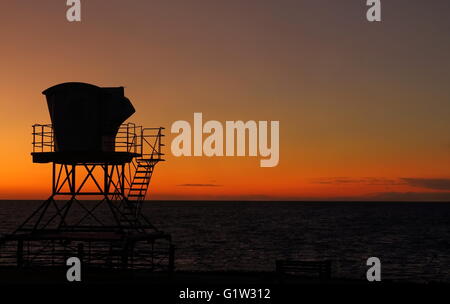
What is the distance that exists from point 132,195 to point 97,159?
11.9 ft

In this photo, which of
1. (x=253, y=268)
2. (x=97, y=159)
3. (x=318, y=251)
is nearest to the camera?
(x=97, y=159)

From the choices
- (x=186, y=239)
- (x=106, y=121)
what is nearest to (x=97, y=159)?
(x=106, y=121)

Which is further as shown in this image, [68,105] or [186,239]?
[186,239]

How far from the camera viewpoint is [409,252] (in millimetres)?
88938

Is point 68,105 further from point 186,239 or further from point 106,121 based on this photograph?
point 186,239
